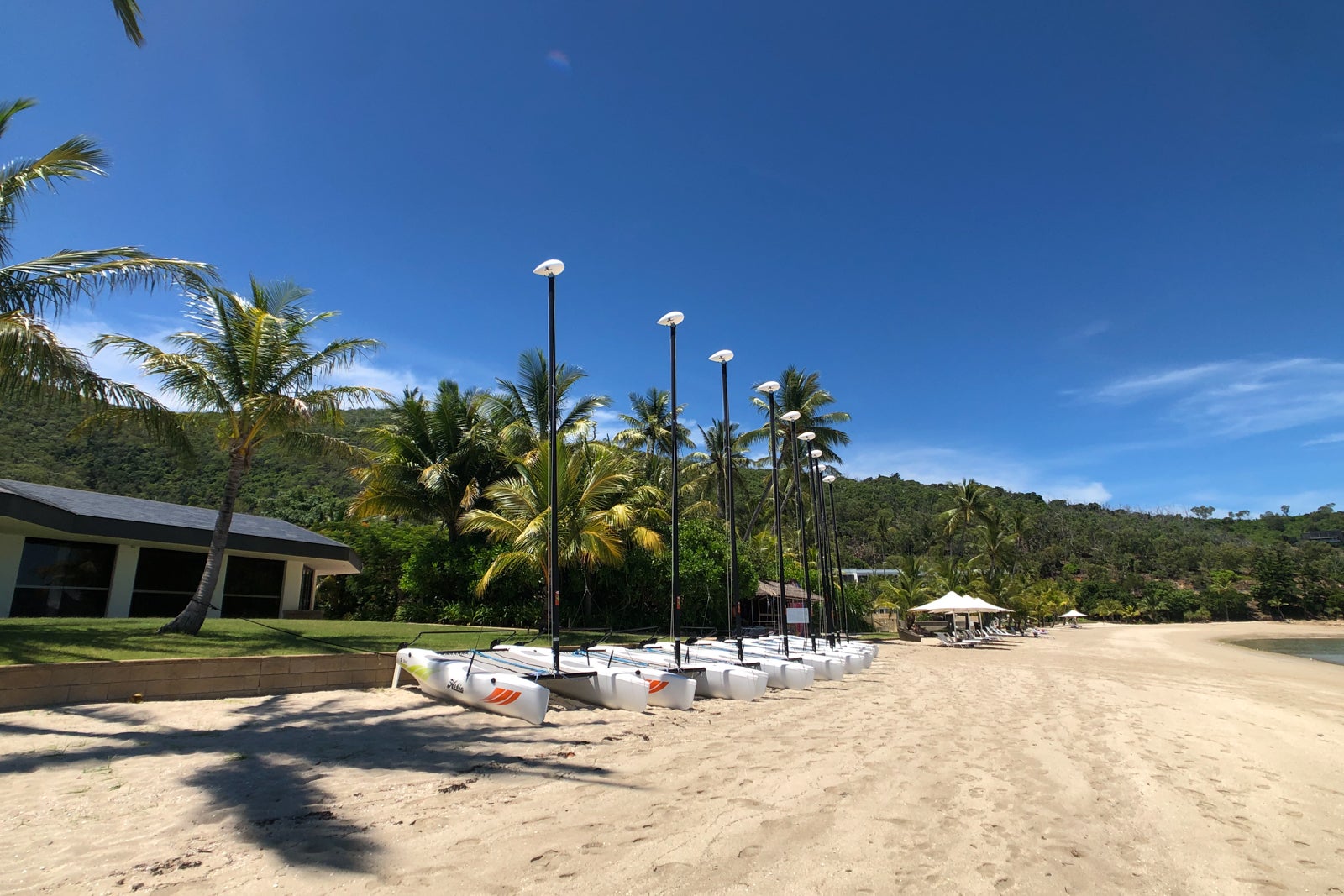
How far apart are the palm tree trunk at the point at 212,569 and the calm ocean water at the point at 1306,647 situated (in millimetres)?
37786

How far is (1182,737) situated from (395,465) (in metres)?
18.9

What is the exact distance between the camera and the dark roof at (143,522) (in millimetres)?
12258

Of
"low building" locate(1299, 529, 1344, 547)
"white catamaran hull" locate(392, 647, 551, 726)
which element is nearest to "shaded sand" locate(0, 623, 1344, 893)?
"white catamaran hull" locate(392, 647, 551, 726)

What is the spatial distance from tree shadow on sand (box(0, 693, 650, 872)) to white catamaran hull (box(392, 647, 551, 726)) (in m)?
0.17

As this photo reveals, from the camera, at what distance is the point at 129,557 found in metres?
15.8

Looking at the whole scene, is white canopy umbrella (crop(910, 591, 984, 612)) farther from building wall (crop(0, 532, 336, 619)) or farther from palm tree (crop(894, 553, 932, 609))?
building wall (crop(0, 532, 336, 619))

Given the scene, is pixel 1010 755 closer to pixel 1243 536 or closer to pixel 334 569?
pixel 334 569

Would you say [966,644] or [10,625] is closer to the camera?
[10,625]

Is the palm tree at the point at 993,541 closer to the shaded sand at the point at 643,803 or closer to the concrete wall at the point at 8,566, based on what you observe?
the shaded sand at the point at 643,803

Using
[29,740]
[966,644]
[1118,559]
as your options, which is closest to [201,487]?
[29,740]

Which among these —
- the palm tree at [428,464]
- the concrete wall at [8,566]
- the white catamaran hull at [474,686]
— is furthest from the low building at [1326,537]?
the concrete wall at [8,566]

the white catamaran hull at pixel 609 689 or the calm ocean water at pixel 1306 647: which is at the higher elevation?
the white catamaran hull at pixel 609 689

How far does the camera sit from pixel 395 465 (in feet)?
66.9

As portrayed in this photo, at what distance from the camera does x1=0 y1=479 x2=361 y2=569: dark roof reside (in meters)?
12.3
